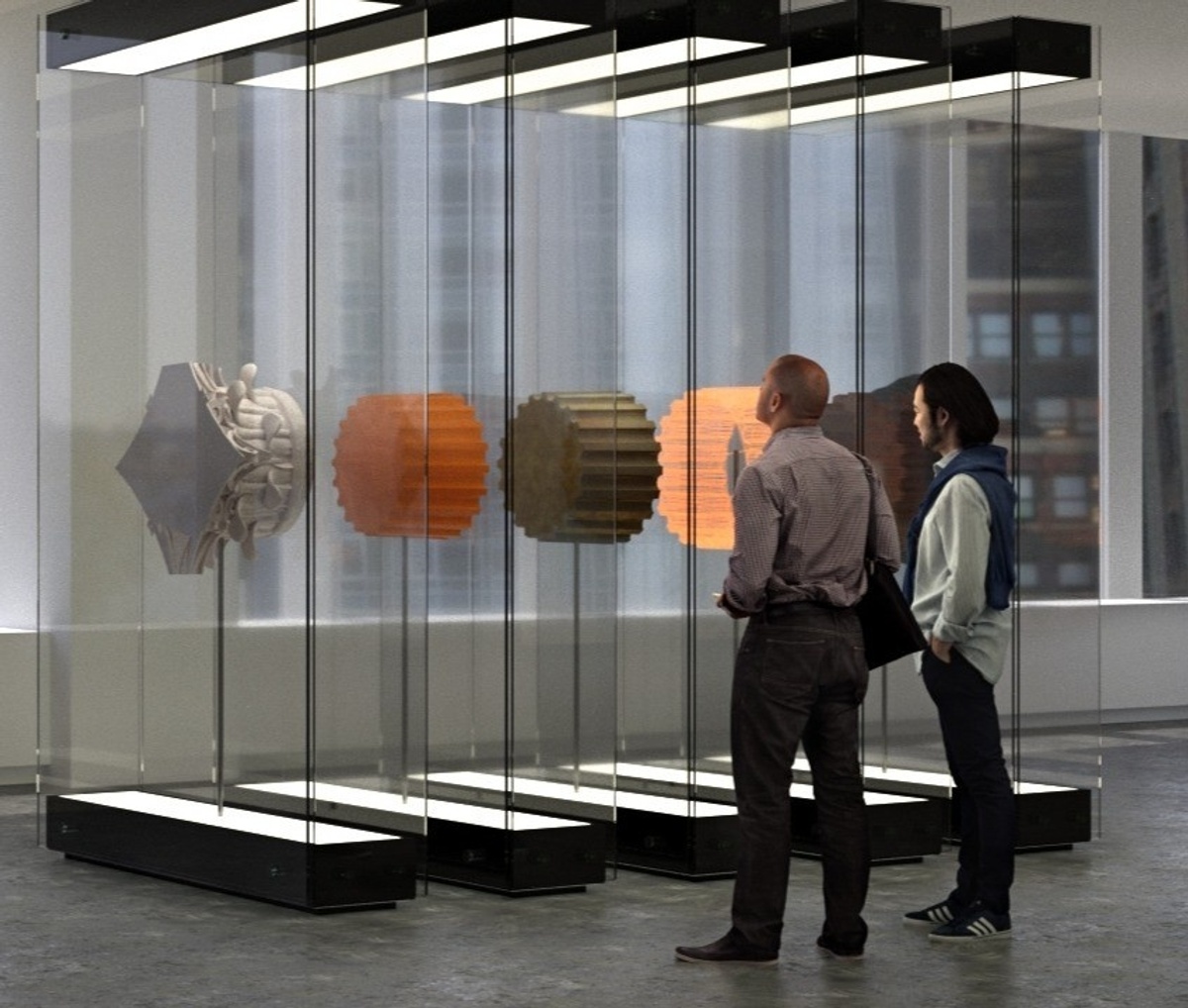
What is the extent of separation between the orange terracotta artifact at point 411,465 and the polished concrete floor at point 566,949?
1.16 metres

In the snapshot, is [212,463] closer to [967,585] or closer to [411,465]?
[411,465]

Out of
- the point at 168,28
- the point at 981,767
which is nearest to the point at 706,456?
the point at 981,767

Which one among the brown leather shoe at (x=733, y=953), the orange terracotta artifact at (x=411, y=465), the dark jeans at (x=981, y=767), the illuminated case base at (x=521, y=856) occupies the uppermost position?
the orange terracotta artifact at (x=411, y=465)

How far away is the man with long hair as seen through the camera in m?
6.44

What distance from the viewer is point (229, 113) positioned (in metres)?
6.91

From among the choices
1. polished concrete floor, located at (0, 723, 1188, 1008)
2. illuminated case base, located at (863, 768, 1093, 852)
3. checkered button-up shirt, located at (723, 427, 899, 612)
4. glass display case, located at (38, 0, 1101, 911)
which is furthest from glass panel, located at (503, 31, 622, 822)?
illuminated case base, located at (863, 768, 1093, 852)

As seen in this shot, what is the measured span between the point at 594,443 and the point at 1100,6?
169 inches

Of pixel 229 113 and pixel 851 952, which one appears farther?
pixel 229 113

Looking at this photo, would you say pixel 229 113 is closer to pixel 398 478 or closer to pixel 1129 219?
pixel 398 478

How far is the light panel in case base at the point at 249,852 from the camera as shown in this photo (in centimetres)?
672

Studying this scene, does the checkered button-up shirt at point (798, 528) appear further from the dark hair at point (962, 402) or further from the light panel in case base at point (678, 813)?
the light panel in case base at point (678, 813)

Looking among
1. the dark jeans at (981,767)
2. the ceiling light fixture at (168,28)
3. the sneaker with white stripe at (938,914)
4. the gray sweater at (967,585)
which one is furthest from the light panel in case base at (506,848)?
the ceiling light fixture at (168,28)

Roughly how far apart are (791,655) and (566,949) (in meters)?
1.06

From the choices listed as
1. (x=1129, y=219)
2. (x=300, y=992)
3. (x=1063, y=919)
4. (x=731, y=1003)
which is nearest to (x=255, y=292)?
(x=300, y=992)
